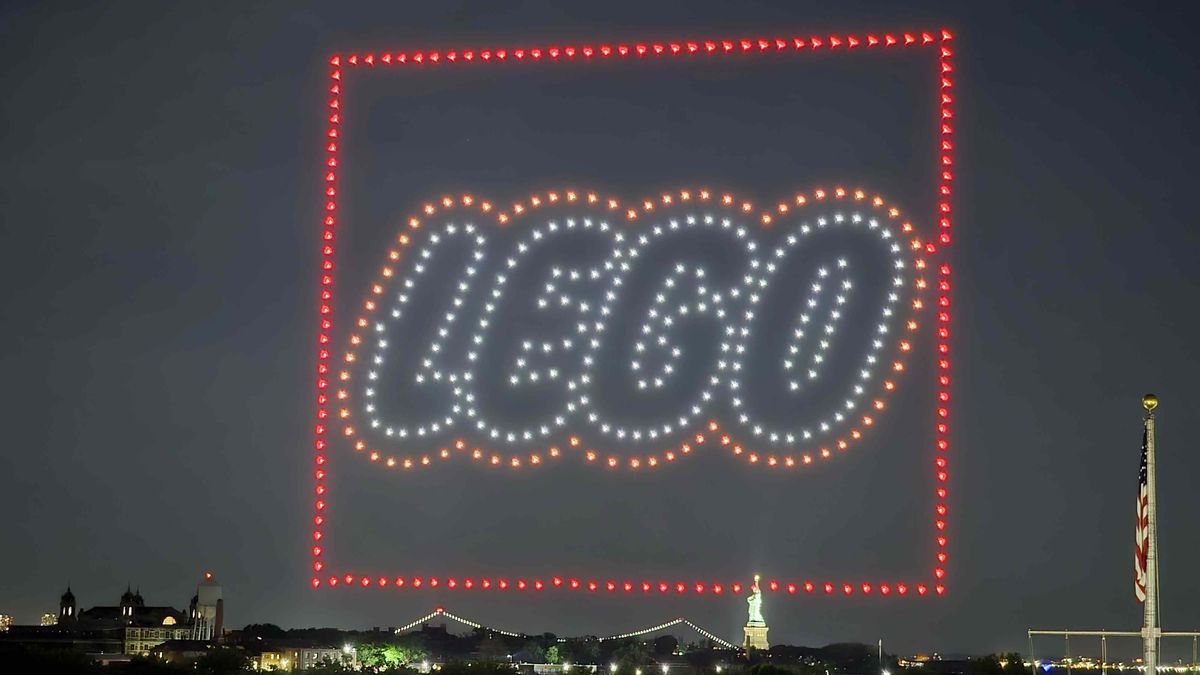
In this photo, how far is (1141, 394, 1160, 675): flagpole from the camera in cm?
802

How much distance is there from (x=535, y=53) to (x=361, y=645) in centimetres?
3865

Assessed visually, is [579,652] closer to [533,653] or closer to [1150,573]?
[533,653]

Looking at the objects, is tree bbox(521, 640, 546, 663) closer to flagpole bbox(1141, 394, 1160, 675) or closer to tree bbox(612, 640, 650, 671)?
tree bbox(612, 640, 650, 671)

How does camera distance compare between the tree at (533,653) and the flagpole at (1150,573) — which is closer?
the flagpole at (1150,573)

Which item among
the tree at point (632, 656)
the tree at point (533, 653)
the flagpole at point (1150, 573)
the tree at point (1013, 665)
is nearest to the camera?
the flagpole at point (1150, 573)

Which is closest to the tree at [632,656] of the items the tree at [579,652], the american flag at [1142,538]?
the tree at [579,652]

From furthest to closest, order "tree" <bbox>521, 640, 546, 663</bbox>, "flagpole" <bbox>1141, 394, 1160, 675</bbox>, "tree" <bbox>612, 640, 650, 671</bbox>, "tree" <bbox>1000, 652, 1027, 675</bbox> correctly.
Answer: "tree" <bbox>521, 640, 546, 663</bbox> → "tree" <bbox>612, 640, 650, 671</bbox> → "tree" <bbox>1000, 652, 1027, 675</bbox> → "flagpole" <bbox>1141, 394, 1160, 675</bbox>

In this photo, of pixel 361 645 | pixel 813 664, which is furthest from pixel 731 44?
pixel 361 645

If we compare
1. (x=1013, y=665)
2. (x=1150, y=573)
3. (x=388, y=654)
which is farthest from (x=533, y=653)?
(x=1150, y=573)

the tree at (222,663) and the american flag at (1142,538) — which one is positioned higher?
the american flag at (1142,538)

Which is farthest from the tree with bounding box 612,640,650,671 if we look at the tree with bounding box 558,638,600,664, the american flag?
the american flag

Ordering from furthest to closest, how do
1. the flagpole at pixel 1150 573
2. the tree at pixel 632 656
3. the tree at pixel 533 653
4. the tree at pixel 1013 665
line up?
the tree at pixel 533 653
the tree at pixel 632 656
the tree at pixel 1013 665
the flagpole at pixel 1150 573

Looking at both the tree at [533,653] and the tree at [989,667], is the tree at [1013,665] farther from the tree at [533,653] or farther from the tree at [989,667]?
the tree at [533,653]

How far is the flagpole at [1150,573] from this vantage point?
8.02 m
